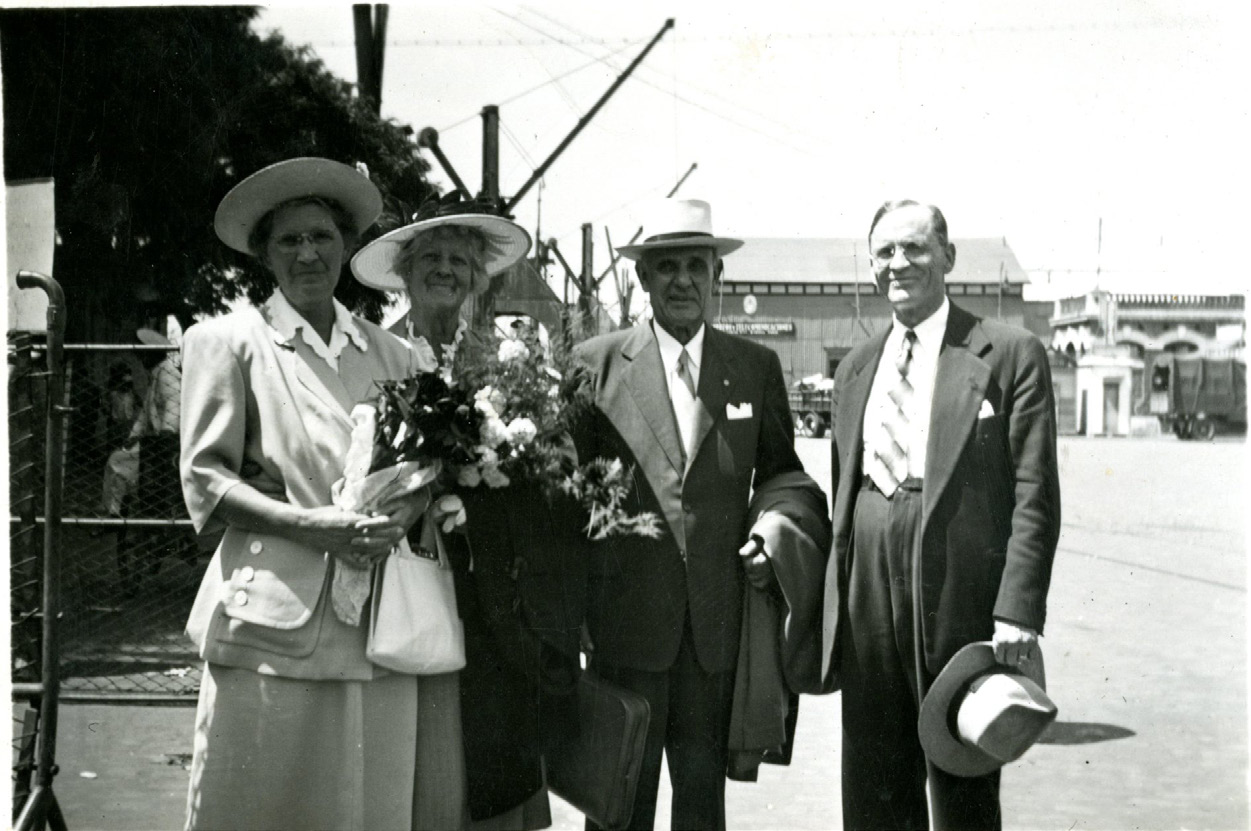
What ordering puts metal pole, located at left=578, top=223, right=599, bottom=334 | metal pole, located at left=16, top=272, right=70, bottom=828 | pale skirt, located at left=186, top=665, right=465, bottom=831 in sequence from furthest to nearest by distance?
metal pole, located at left=578, top=223, right=599, bottom=334
metal pole, located at left=16, top=272, right=70, bottom=828
pale skirt, located at left=186, top=665, right=465, bottom=831

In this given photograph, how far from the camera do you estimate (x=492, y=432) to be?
308 centimetres

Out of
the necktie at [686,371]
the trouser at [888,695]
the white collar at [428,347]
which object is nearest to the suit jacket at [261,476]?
the white collar at [428,347]

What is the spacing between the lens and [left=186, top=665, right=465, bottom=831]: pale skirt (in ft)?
9.87

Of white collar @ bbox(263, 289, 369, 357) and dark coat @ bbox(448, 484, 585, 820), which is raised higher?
white collar @ bbox(263, 289, 369, 357)

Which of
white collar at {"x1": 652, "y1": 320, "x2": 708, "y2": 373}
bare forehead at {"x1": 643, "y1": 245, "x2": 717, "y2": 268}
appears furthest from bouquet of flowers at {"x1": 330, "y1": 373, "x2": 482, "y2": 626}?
bare forehead at {"x1": 643, "y1": 245, "x2": 717, "y2": 268}

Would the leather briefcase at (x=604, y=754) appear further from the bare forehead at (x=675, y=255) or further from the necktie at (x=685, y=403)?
the bare forehead at (x=675, y=255)

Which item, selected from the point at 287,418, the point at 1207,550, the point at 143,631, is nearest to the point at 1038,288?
the point at 287,418

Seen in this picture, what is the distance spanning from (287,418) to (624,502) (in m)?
1.11

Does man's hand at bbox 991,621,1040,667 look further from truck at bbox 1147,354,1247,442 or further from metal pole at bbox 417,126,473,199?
metal pole at bbox 417,126,473,199

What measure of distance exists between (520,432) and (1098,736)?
4.08 meters

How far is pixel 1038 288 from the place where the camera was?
16.2 feet

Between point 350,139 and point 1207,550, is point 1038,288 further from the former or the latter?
point 1207,550

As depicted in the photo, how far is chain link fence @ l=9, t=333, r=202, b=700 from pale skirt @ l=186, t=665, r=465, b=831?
164cm

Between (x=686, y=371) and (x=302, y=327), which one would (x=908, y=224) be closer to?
(x=686, y=371)
